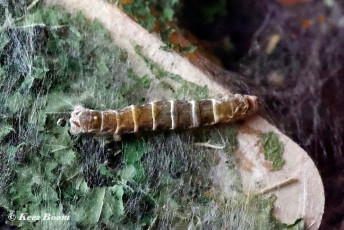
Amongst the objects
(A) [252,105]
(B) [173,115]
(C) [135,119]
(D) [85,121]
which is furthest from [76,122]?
(A) [252,105]

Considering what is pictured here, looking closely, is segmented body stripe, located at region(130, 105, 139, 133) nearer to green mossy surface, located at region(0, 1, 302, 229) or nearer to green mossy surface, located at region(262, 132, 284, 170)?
green mossy surface, located at region(0, 1, 302, 229)

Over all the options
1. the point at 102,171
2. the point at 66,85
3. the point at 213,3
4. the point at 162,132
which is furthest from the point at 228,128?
the point at 213,3

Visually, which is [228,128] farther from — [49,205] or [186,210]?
[49,205]

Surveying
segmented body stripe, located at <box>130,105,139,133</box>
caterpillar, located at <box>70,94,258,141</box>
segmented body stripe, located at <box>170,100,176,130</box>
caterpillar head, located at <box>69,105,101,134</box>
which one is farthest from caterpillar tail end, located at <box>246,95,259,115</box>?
caterpillar head, located at <box>69,105,101,134</box>

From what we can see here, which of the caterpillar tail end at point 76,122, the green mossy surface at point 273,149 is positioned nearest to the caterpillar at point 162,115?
the caterpillar tail end at point 76,122

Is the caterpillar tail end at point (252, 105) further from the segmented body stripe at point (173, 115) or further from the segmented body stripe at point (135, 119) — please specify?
the segmented body stripe at point (135, 119)

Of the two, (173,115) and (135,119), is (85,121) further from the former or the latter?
(173,115)

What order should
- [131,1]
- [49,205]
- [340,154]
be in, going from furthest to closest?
[340,154] → [131,1] → [49,205]
